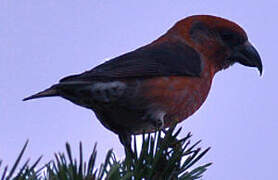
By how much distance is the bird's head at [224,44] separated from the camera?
3.70 m

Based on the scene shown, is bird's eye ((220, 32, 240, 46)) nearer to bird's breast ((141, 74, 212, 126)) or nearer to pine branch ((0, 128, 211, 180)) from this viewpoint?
bird's breast ((141, 74, 212, 126))

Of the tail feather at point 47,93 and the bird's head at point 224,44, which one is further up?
the bird's head at point 224,44

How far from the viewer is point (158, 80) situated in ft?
10.1

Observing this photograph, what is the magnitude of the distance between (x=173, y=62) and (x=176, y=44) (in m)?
0.41

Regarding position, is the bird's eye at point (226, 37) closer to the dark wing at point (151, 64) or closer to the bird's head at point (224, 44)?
the bird's head at point (224, 44)

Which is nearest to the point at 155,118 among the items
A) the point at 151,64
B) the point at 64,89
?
the point at 151,64

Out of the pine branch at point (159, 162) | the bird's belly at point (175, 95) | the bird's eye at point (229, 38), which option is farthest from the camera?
the bird's eye at point (229, 38)

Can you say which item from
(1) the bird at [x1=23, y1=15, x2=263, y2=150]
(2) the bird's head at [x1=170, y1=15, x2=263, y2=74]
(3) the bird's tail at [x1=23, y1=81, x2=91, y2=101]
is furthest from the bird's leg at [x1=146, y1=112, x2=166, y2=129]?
(2) the bird's head at [x1=170, y1=15, x2=263, y2=74]

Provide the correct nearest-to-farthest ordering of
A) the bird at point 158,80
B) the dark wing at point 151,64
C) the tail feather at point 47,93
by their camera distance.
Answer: the tail feather at point 47,93 → the bird at point 158,80 → the dark wing at point 151,64

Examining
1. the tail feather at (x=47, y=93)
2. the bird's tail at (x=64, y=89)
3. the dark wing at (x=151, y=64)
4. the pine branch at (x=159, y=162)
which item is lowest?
the pine branch at (x=159, y=162)

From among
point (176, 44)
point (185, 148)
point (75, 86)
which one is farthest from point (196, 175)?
point (176, 44)

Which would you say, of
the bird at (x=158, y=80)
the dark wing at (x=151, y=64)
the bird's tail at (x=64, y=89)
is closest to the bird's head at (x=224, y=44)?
the bird at (x=158, y=80)

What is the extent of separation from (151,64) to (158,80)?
171mm

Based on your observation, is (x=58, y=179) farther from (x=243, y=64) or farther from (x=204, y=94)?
(x=243, y=64)
